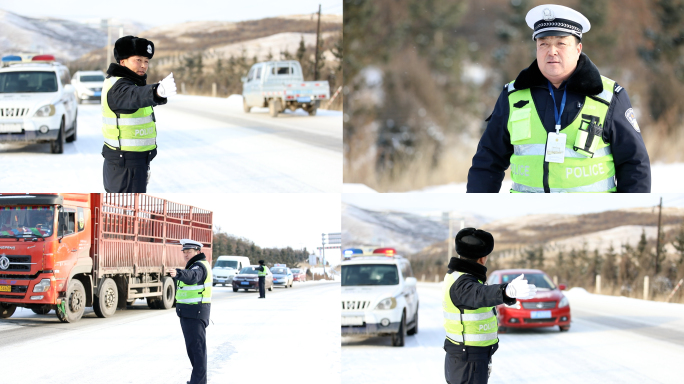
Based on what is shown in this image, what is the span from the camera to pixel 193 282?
232 inches

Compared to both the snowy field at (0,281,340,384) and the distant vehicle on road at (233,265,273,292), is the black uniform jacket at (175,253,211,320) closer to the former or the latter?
the snowy field at (0,281,340,384)

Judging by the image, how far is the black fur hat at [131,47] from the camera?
17.4ft

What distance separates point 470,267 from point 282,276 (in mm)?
5663

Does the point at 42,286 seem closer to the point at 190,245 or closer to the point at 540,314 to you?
the point at 190,245

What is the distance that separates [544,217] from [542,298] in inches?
797

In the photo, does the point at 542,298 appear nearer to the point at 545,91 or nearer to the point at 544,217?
the point at 545,91

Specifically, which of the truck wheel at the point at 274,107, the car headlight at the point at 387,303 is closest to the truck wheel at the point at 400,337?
the car headlight at the point at 387,303

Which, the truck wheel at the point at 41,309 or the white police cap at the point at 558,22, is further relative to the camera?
the truck wheel at the point at 41,309

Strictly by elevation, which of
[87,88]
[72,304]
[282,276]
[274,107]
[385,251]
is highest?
[87,88]

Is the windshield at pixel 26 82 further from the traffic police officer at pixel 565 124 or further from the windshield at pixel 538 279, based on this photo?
the traffic police officer at pixel 565 124

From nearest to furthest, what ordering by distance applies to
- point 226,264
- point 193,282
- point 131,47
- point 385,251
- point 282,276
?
point 131,47 → point 193,282 → point 385,251 → point 282,276 → point 226,264

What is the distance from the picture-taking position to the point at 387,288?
8.59 metres

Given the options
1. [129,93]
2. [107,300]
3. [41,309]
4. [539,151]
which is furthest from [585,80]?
[41,309]

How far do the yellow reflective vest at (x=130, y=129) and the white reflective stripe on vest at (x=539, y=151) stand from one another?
3098 millimetres
